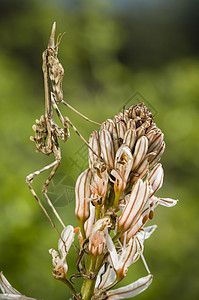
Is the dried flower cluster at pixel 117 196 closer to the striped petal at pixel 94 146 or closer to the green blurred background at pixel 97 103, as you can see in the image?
the striped petal at pixel 94 146

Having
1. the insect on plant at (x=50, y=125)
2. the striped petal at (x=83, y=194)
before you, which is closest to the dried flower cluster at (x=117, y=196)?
the striped petal at (x=83, y=194)

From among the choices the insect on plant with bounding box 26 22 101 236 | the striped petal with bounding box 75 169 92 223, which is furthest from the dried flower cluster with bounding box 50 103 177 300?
the insect on plant with bounding box 26 22 101 236

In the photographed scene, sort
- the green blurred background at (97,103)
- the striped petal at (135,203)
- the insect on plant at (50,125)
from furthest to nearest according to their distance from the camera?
the green blurred background at (97,103)
the insect on plant at (50,125)
the striped petal at (135,203)

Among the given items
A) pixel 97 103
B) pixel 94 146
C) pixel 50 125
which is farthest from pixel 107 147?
pixel 97 103

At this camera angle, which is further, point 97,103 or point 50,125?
point 97,103

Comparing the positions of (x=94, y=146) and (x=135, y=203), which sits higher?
(x=94, y=146)

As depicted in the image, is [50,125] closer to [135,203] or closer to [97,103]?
[135,203]

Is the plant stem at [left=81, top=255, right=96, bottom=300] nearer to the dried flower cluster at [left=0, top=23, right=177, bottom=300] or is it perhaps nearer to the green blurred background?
the dried flower cluster at [left=0, top=23, right=177, bottom=300]
